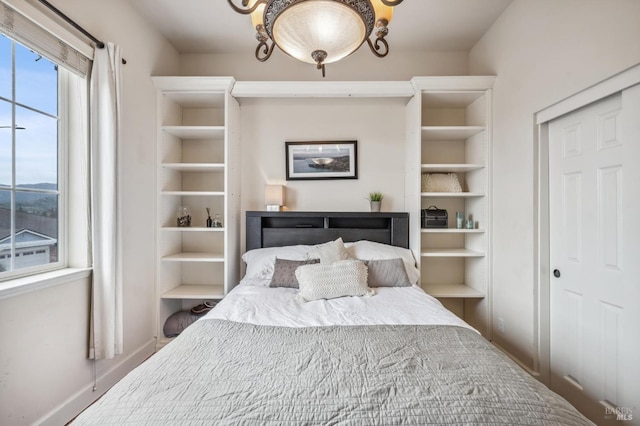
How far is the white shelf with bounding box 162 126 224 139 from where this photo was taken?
2596 millimetres

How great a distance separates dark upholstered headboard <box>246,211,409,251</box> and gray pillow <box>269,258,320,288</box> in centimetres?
41

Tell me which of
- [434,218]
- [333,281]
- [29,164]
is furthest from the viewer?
[434,218]

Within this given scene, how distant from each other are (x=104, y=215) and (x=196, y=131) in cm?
115

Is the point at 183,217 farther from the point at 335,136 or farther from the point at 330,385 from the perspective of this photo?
the point at 330,385

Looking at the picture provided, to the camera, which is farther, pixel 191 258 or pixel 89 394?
pixel 191 258

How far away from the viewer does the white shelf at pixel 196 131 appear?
260 cm

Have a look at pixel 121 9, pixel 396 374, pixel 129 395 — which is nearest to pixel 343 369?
pixel 396 374

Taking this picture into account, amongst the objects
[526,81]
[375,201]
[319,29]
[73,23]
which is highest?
[73,23]

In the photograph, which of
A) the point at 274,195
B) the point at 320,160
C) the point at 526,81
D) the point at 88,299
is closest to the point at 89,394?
the point at 88,299

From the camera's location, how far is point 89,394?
1892mm

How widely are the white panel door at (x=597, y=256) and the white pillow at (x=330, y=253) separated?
1504mm

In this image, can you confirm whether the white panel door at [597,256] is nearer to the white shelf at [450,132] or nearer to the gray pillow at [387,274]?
the white shelf at [450,132]

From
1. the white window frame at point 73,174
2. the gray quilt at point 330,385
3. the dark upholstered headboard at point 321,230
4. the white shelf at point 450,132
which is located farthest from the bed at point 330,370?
the white shelf at point 450,132

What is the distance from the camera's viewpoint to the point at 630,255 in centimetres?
145
